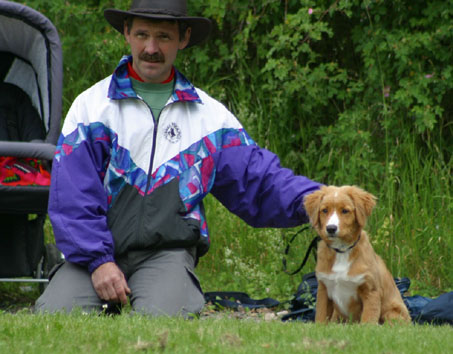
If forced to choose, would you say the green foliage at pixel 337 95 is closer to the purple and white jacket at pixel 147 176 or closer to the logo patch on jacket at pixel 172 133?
the purple and white jacket at pixel 147 176

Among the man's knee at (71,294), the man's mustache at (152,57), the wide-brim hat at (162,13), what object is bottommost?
the man's knee at (71,294)

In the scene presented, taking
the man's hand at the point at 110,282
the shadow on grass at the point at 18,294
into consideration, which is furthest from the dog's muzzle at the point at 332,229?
the shadow on grass at the point at 18,294

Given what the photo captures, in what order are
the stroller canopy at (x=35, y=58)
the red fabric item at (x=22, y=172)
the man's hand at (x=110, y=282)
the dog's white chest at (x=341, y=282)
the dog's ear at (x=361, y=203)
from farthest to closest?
the stroller canopy at (x=35, y=58) < the red fabric item at (x=22, y=172) < the dog's white chest at (x=341, y=282) < the dog's ear at (x=361, y=203) < the man's hand at (x=110, y=282)

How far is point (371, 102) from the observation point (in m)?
9.63

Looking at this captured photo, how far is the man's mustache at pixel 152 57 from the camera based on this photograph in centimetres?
521

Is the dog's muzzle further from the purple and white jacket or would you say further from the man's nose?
the man's nose

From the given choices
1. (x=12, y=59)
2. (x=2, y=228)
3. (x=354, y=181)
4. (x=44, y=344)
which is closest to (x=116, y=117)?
(x=44, y=344)

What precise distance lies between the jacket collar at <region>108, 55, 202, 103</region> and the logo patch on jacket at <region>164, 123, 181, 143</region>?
6.5 inches

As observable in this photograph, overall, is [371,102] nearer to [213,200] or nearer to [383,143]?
[383,143]

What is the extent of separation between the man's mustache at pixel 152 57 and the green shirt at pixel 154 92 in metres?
0.16

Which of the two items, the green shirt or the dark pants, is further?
the green shirt

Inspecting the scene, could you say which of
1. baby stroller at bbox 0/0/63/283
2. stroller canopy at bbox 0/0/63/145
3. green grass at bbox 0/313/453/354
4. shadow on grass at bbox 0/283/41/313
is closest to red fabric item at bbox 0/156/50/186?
baby stroller at bbox 0/0/63/283

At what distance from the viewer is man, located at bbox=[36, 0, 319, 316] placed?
16.3 feet

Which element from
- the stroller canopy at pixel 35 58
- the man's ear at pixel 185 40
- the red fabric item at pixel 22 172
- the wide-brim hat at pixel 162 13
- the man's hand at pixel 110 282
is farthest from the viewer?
the stroller canopy at pixel 35 58
